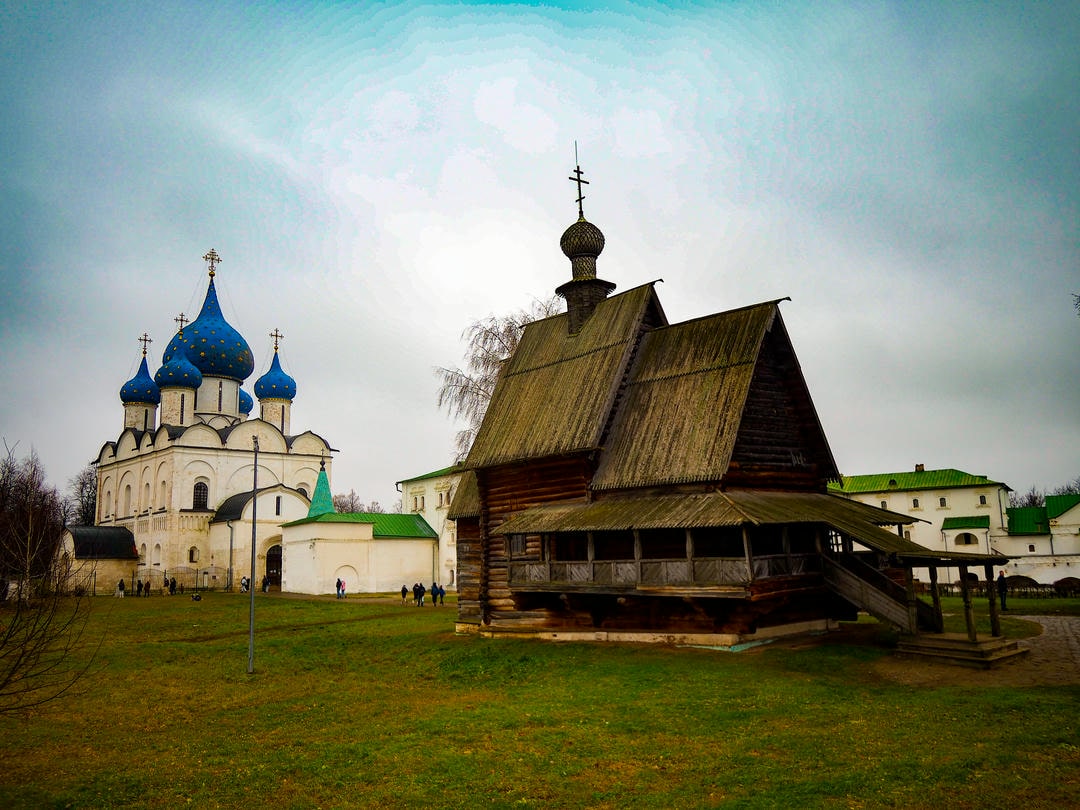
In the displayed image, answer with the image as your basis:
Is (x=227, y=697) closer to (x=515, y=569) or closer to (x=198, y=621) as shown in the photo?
(x=515, y=569)

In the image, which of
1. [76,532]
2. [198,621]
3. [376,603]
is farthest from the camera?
[76,532]

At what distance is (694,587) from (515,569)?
5.57 m

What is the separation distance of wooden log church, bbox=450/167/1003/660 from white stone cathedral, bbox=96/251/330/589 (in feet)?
115

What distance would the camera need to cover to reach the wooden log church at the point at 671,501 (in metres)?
16.7

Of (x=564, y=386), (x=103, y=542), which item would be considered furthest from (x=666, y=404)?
(x=103, y=542)

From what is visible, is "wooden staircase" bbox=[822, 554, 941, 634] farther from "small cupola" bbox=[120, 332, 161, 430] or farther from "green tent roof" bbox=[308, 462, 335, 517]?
"small cupola" bbox=[120, 332, 161, 430]

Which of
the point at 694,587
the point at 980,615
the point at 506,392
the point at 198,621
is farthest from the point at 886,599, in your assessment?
the point at 198,621

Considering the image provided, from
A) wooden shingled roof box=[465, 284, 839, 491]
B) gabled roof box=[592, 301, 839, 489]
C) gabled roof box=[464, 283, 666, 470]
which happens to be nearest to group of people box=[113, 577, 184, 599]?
gabled roof box=[464, 283, 666, 470]

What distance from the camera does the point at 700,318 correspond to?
2077 cm

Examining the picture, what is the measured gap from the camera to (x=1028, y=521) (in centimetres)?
→ 5109

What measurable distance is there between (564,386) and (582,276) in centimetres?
452

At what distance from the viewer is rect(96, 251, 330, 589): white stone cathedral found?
54.3 meters

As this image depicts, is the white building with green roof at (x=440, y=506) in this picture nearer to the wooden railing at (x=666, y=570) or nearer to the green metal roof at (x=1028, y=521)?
the wooden railing at (x=666, y=570)

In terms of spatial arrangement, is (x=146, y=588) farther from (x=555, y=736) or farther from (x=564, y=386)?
(x=555, y=736)
